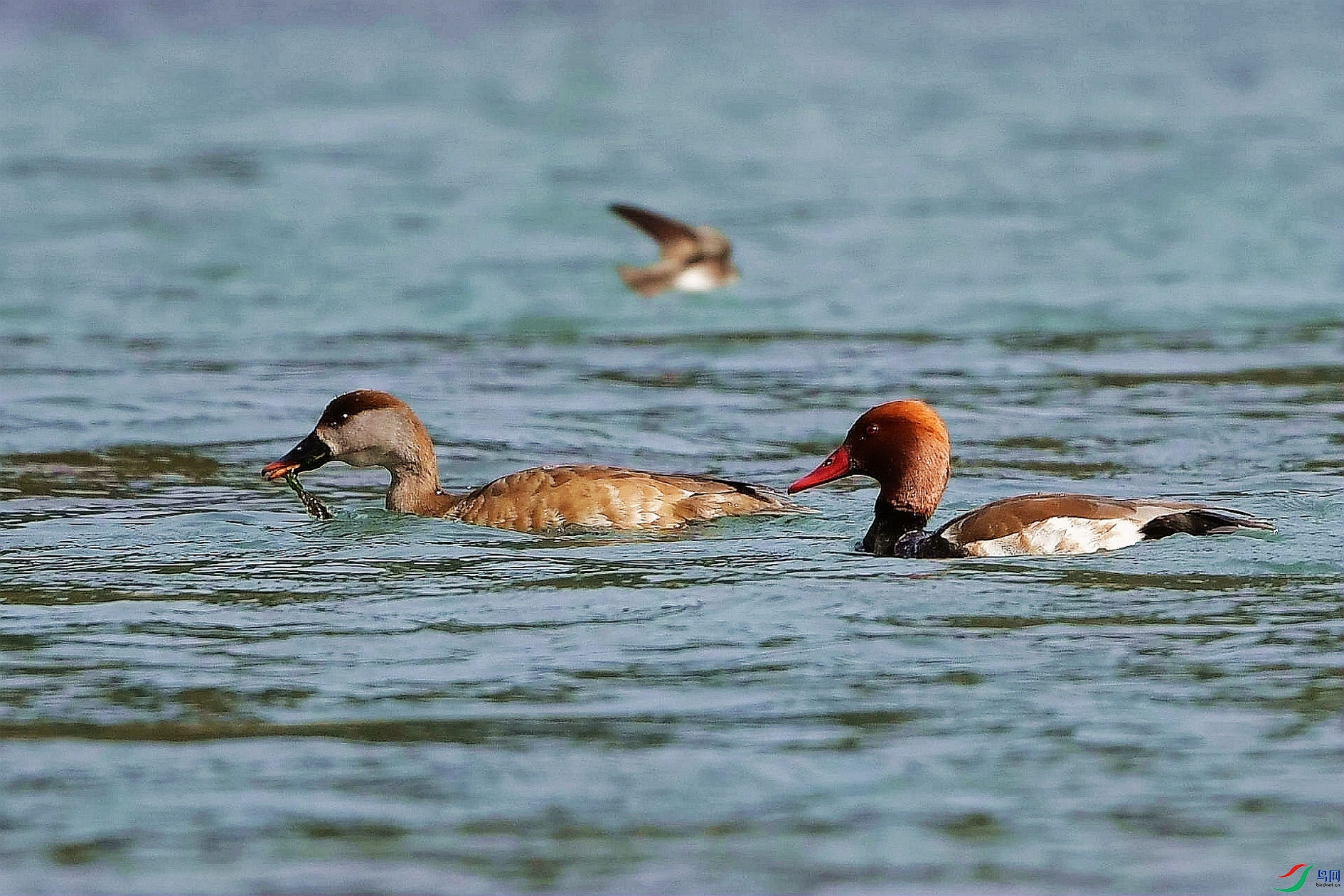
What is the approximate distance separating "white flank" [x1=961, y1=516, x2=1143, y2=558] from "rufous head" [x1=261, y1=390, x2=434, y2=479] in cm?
294

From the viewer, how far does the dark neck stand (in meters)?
9.78

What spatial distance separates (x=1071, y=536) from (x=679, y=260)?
366 inches

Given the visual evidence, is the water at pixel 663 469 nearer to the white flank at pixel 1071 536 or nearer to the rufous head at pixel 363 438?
the white flank at pixel 1071 536

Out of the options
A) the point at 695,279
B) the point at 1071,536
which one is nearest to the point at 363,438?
the point at 1071,536

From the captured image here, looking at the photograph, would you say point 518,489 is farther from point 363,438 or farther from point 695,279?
point 695,279

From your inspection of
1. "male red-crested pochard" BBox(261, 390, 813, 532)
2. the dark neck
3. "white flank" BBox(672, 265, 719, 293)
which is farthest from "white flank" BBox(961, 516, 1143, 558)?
"white flank" BBox(672, 265, 719, 293)

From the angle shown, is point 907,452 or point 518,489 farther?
point 518,489

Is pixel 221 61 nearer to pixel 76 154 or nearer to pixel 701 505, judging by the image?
pixel 76 154

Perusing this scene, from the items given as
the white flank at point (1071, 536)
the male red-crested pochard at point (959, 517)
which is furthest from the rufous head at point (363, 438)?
the white flank at point (1071, 536)

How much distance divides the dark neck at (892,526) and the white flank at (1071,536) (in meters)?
0.48

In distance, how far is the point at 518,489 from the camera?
411 inches

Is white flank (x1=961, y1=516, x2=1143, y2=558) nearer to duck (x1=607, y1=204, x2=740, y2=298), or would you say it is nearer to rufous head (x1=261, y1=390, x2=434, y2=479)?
rufous head (x1=261, y1=390, x2=434, y2=479)

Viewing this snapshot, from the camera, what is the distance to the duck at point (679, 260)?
59.5 feet

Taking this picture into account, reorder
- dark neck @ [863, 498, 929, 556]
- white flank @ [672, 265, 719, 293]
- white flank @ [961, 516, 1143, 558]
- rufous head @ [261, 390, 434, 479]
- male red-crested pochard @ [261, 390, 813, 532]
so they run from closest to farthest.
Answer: white flank @ [961, 516, 1143, 558] → dark neck @ [863, 498, 929, 556] → male red-crested pochard @ [261, 390, 813, 532] → rufous head @ [261, 390, 434, 479] → white flank @ [672, 265, 719, 293]
